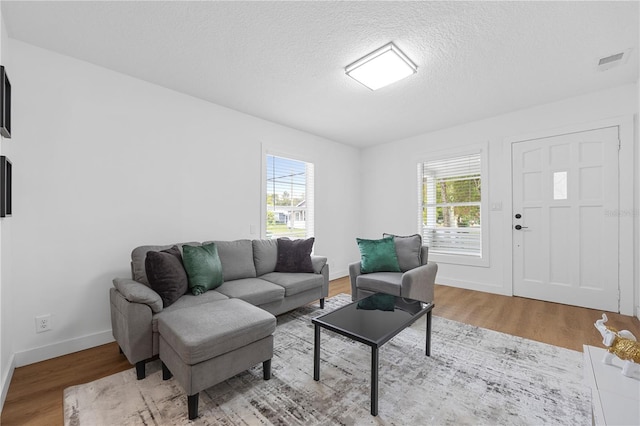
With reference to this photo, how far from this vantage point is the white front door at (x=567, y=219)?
3.19 meters

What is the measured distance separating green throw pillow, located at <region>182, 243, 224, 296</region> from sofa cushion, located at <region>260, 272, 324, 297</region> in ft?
2.02

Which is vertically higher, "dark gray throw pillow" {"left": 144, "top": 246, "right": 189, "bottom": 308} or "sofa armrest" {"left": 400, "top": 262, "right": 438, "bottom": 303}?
"dark gray throw pillow" {"left": 144, "top": 246, "right": 189, "bottom": 308}

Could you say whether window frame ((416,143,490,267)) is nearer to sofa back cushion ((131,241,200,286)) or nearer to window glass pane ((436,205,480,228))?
window glass pane ((436,205,480,228))

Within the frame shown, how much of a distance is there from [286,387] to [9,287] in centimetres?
221

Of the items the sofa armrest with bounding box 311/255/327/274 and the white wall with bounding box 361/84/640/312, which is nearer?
the white wall with bounding box 361/84/640/312

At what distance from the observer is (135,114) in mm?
2754

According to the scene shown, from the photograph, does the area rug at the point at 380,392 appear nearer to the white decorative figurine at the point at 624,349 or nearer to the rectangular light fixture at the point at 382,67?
the white decorative figurine at the point at 624,349

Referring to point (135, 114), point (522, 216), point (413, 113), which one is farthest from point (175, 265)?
point (522, 216)

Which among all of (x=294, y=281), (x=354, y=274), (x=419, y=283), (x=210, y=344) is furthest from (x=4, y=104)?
(x=419, y=283)

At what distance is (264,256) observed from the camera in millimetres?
3301

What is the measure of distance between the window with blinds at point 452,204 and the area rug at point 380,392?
2.20 m

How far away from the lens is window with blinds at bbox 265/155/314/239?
406 centimetres

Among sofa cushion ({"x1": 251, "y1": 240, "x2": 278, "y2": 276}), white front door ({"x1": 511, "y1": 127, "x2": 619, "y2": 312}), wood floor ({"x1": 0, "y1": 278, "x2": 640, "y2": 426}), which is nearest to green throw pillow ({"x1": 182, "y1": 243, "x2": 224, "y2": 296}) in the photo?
sofa cushion ({"x1": 251, "y1": 240, "x2": 278, "y2": 276})

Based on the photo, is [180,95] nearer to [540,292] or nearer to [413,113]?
[413,113]
